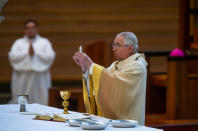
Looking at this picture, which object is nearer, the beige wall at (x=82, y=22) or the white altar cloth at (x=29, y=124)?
the white altar cloth at (x=29, y=124)

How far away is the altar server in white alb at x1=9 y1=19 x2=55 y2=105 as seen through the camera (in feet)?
36.8

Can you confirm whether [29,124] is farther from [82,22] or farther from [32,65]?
[82,22]

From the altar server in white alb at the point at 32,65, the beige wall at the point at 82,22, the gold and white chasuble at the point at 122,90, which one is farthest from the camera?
the beige wall at the point at 82,22

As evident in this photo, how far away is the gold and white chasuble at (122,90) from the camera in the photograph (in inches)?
201

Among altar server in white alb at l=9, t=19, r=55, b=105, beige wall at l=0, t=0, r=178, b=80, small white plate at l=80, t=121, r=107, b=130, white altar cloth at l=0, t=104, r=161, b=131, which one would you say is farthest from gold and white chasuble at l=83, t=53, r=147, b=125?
beige wall at l=0, t=0, r=178, b=80

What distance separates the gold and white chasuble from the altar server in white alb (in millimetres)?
5949

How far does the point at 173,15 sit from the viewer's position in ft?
43.8

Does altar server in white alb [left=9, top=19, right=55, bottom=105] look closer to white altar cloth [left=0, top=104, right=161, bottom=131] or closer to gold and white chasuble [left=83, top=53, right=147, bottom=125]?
gold and white chasuble [left=83, top=53, right=147, bottom=125]

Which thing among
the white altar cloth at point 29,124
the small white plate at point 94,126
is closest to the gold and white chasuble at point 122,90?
the white altar cloth at point 29,124

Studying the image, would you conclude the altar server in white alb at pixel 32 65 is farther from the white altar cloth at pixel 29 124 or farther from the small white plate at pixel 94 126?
the small white plate at pixel 94 126

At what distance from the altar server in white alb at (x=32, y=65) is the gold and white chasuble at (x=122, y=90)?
5.95m

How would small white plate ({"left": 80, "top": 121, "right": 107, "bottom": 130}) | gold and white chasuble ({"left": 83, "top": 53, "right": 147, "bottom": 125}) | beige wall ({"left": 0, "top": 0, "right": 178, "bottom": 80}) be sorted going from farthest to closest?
beige wall ({"left": 0, "top": 0, "right": 178, "bottom": 80}) → gold and white chasuble ({"left": 83, "top": 53, "right": 147, "bottom": 125}) → small white plate ({"left": 80, "top": 121, "right": 107, "bottom": 130})

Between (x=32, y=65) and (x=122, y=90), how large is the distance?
21.2 ft

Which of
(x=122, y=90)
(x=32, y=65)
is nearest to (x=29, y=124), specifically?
(x=122, y=90)
